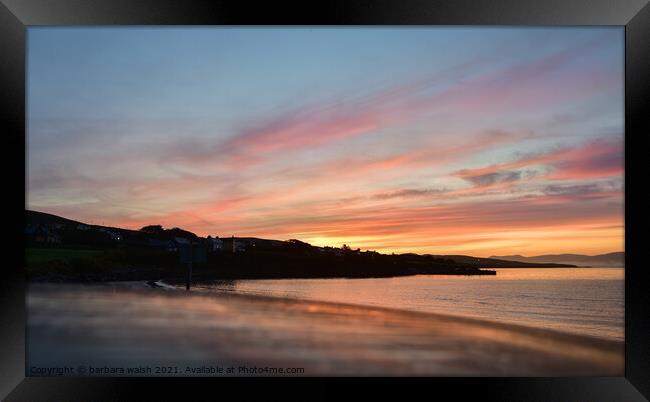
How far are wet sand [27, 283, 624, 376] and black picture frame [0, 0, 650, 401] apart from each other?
16.5 inches

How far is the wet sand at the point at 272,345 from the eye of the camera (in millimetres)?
5469

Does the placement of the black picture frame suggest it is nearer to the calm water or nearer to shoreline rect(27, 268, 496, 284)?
shoreline rect(27, 268, 496, 284)

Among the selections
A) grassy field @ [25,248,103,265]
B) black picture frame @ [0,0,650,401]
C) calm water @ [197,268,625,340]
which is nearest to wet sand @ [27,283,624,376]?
black picture frame @ [0,0,650,401]

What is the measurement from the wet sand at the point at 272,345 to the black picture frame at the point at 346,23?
1.37 feet

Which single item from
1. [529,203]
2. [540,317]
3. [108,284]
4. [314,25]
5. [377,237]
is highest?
[314,25]

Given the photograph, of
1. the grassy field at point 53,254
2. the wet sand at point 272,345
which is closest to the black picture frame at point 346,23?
the wet sand at point 272,345

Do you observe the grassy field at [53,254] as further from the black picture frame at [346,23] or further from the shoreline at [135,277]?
the black picture frame at [346,23]

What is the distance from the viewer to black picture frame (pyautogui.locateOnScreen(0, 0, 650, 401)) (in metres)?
3.86

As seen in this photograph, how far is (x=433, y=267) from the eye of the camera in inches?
712

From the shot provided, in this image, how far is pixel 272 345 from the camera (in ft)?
21.5

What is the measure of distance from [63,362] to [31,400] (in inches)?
57.8

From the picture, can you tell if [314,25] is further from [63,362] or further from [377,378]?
[63,362]

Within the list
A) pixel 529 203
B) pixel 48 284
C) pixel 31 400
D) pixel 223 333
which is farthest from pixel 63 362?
pixel 529 203

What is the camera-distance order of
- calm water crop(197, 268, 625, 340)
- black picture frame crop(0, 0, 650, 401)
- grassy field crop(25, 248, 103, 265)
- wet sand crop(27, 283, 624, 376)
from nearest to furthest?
black picture frame crop(0, 0, 650, 401)
wet sand crop(27, 283, 624, 376)
grassy field crop(25, 248, 103, 265)
calm water crop(197, 268, 625, 340)
